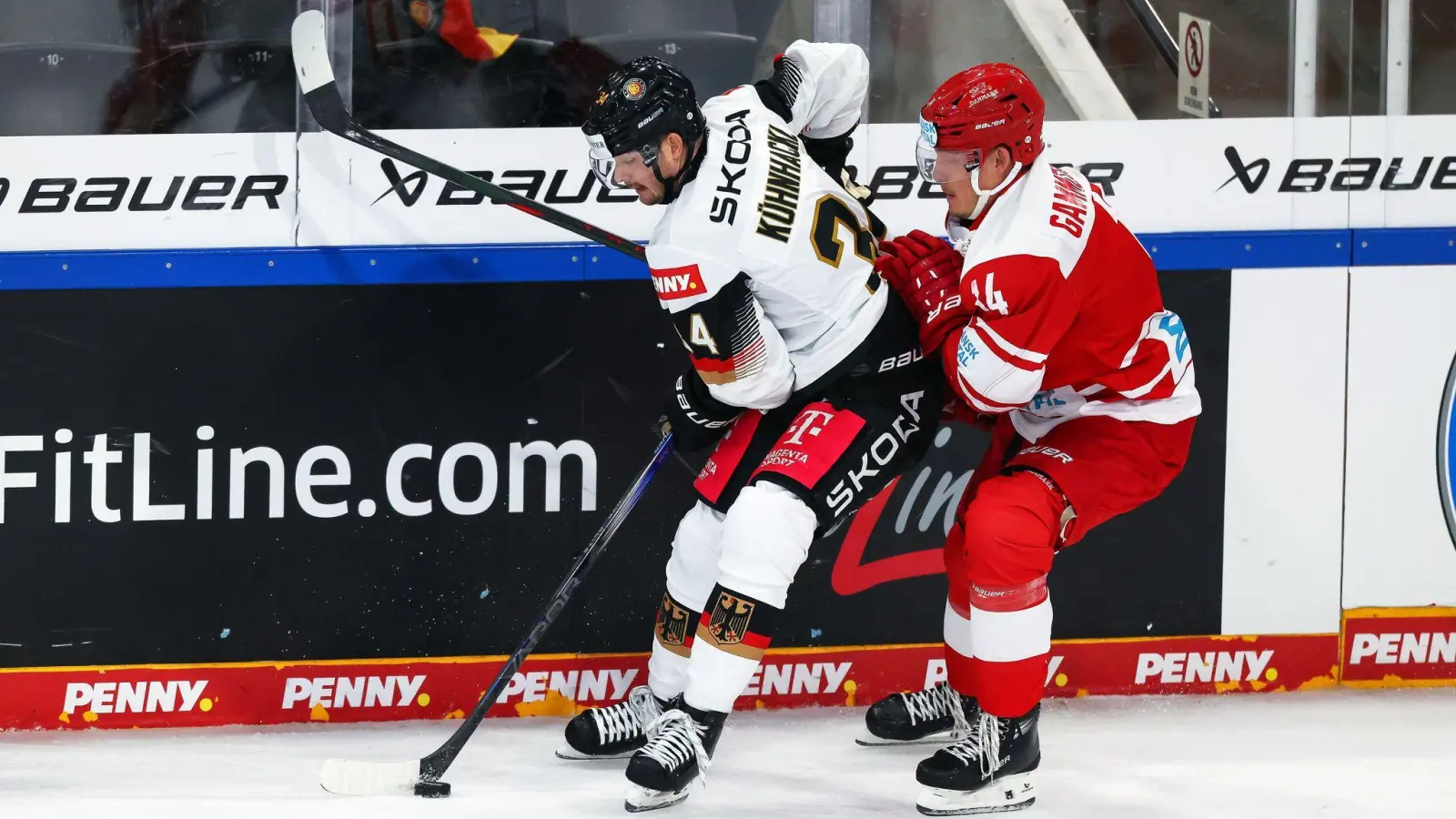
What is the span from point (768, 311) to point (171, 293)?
50.3 inches

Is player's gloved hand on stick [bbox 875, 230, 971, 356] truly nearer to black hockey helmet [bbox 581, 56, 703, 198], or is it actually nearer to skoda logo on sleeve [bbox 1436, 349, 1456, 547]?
black hockey helmet [bbox 581, 56, 703, 198]

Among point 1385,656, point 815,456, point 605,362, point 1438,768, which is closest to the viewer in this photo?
point 815,456

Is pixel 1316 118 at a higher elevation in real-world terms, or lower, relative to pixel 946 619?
higher

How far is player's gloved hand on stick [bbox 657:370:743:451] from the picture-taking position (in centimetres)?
337

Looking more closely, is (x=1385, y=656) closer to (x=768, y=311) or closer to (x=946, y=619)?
(x=946, y=619)

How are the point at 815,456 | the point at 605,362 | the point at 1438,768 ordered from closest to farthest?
the point at 815,456 < the point at 1438,768 < the point at 605,362

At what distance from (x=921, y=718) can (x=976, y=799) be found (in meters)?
0.43

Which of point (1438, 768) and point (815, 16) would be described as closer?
point (1438, 768)

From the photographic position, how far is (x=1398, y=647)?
409 cm

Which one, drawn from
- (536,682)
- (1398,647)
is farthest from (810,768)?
(1398,647)

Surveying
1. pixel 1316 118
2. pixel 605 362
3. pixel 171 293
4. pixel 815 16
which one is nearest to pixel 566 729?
pixel 605 362

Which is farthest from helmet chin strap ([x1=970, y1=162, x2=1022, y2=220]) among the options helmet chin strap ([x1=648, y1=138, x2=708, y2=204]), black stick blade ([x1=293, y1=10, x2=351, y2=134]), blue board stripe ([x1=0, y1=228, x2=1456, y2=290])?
black stick blade ([x1=293, y1=10, x2=351, y2=134])

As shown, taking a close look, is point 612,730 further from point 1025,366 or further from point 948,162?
point 948,162

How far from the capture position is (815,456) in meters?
3.23
